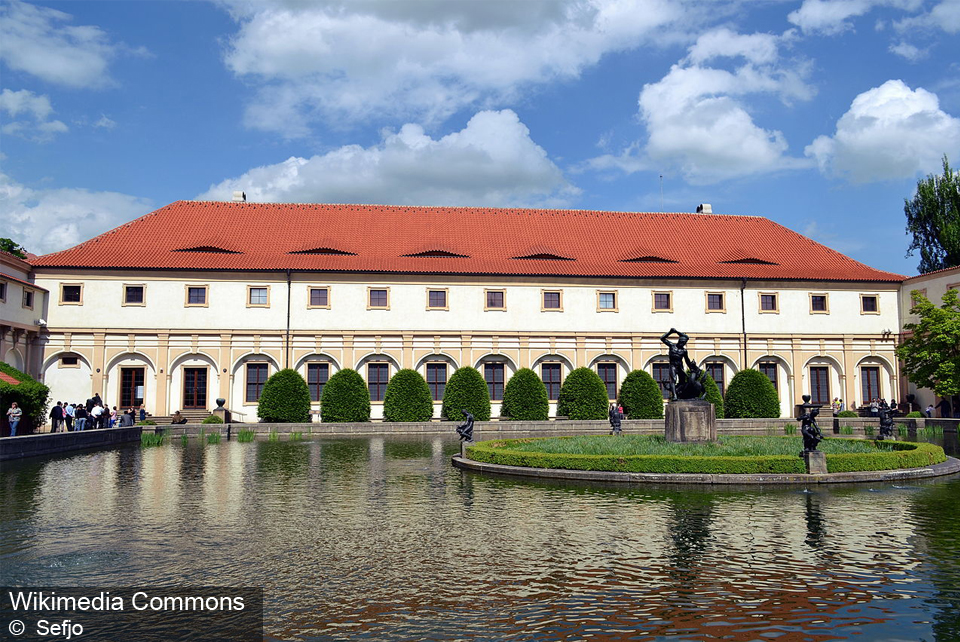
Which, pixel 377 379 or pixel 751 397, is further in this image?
pixel 377 379

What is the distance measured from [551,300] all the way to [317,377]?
15.0 metres

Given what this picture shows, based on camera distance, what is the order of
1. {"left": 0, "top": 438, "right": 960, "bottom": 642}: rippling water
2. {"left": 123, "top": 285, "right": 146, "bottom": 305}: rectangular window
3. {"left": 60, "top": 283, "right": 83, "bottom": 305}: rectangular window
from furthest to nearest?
{"left": 123, "top": 285, "right": 146, "bottom": 305}: rectangular window, {"left": 60, "top": 283, "right": 83, "bottom": 305}: rectangular window, {"left": 0, "top": 438, "right": 960, "bottom": 642}: rippling water

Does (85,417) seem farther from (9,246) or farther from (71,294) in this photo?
(9,246)

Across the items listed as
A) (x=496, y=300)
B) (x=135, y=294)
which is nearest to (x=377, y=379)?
(x=496, y=300)

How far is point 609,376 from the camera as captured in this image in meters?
45.8

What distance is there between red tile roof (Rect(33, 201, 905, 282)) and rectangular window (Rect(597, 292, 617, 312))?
1.41 m

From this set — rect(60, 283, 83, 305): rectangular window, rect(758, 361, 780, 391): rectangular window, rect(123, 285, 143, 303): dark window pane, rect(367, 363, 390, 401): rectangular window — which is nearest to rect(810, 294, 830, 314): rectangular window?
rect(758, 361, 780, 391): rectangular window

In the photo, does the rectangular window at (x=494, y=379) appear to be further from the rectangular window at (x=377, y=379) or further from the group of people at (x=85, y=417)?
the group of people at (x=85, y=417)

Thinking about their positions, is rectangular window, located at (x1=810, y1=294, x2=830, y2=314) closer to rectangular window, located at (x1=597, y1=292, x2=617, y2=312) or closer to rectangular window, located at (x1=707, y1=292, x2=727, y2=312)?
rectangular window, located at (x1=707, y1=292, x2=727, y2=312)

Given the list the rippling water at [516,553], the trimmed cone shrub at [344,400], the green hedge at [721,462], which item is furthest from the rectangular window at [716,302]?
the rippling water at [516,553]

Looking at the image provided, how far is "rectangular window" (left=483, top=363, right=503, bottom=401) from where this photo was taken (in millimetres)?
44750

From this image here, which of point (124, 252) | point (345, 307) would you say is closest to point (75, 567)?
point (345, 307)

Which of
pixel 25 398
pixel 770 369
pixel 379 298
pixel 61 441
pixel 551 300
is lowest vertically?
pixel 61 441

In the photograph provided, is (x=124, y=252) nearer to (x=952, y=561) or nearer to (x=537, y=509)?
(x=537, y=509)
